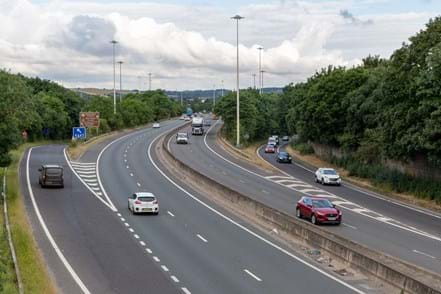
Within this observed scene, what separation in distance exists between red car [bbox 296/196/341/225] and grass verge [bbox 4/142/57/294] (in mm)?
13572

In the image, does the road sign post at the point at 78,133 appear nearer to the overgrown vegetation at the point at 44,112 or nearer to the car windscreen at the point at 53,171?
the overgrown vegetation at the point at 44,112

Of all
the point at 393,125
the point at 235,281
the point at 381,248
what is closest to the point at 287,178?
the point at 393,125

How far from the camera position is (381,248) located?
3027 cm

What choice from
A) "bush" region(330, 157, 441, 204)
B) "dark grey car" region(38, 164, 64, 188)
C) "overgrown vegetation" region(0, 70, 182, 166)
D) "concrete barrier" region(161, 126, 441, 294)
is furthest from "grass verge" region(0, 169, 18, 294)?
"bush" region(330, 157, 441, 204)

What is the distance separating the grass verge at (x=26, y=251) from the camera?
2289cm

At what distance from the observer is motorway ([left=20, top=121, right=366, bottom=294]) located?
23.3 m

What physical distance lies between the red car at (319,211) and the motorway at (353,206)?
1.62 ft

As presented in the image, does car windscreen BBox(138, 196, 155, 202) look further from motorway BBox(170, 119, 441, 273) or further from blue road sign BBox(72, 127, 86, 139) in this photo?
blue road sign BBox(72, 127, 86, 139)

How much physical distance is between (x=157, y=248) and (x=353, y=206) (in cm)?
1897

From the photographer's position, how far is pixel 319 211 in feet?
120

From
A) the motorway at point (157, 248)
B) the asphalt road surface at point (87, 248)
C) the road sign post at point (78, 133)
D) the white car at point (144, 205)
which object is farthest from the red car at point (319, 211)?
the road sign post at point (78, 133)

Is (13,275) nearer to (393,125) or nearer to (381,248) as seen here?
(381,248)

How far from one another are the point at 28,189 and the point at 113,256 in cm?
2288

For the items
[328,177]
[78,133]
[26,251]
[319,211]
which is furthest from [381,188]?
[78,133]
